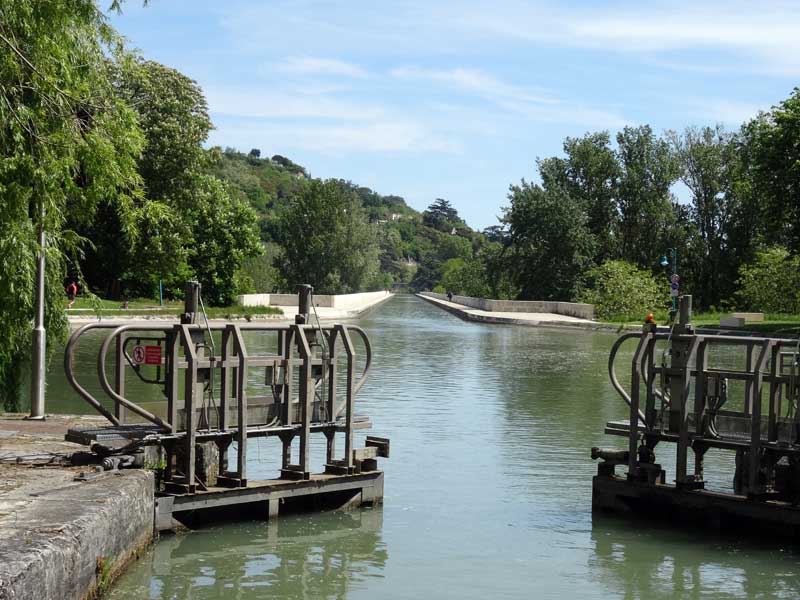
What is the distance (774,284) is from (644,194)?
25.5 metres

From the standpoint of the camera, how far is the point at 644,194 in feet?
309

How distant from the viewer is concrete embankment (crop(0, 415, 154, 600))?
7504 millimetres

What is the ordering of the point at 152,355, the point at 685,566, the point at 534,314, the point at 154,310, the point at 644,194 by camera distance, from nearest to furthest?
the point at 685,566 → the point at 152,355 → the point at 154,310 → the point at 534,314 → the point at 644,194

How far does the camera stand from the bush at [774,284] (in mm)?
67938

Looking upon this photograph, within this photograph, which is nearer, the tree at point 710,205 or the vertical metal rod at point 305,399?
the vertical metal rod at point 305,399

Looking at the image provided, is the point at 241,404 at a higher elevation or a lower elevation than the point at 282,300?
lower

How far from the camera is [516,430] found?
2086 centimetres

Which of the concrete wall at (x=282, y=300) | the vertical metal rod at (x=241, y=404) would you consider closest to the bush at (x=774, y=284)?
the concrete wall at (x=282, y=300)

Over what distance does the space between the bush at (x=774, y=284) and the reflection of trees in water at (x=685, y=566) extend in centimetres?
5572

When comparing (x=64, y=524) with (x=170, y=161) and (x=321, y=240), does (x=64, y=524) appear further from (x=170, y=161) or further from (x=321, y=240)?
(x=321, y=240)

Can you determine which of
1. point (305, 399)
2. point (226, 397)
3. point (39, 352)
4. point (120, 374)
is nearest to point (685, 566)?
point (305, 399)

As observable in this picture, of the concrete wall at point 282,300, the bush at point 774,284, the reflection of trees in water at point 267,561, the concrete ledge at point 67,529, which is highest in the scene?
the bush at point 774,284

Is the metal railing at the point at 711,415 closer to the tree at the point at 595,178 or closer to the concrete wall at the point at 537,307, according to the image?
the concrete wall at the point at 537,307

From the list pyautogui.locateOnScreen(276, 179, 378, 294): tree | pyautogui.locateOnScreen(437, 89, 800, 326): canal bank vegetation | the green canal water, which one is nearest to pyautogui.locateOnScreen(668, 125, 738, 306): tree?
pyautogui.locateOnScreen(437, 89, 800, 326): canal bank vegetation
